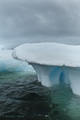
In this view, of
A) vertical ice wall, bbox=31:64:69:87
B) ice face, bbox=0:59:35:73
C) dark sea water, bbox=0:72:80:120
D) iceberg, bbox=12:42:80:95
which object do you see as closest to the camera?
dark sea water, bbox=0:72:80:120

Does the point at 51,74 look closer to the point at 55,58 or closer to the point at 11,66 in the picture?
the point at 55,58

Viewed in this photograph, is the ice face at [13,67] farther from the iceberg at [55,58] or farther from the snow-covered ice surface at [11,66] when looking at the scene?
the iceberg at [55,58]

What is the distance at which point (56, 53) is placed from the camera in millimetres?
4445

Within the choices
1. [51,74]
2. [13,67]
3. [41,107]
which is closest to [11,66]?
[13,67]

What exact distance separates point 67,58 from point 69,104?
145cm

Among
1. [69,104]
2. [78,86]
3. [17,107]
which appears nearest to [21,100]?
[17,107]

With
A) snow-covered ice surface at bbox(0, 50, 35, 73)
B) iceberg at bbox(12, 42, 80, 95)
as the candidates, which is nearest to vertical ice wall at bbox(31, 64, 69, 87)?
iceberg at bbox(12, 42, 80, 95)

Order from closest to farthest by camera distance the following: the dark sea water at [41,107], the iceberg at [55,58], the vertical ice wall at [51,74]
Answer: the dark sea water at [41,107] < the iceberg at [55,58] < the vertical ice wall at [51,74]

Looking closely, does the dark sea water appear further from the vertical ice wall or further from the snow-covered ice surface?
the snow-covered ice surface

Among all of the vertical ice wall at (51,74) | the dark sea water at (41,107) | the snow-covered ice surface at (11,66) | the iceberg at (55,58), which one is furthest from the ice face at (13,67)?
the iceberg at (55,58)

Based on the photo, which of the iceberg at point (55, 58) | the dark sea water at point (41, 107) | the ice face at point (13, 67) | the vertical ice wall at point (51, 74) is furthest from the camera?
the ice face at point (13, 67)

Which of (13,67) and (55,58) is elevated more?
(55,58)

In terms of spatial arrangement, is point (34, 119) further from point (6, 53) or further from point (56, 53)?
point (6, 53)

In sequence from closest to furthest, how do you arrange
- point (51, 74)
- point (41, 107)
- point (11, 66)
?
point (41, 107) < point (51, 74) < point (11, 66)
